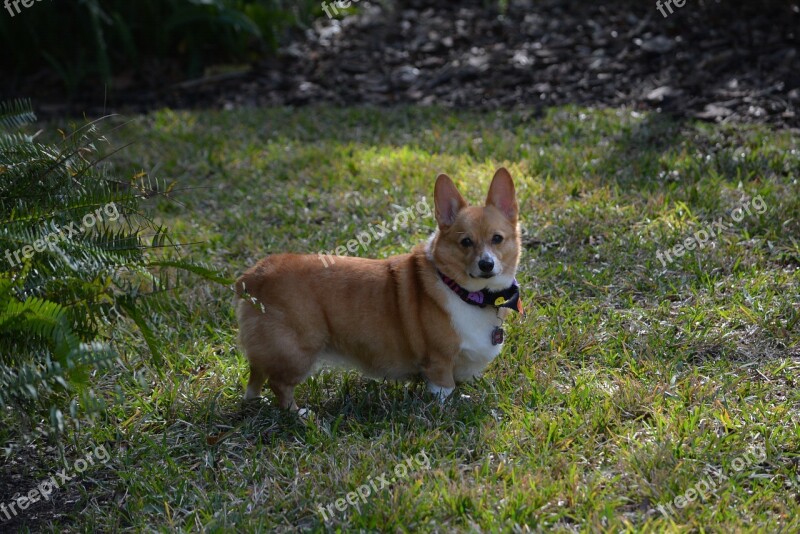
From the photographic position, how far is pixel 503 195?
4023 mm

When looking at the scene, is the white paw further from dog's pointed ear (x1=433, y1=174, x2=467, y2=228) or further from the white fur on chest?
dog's pointed ear (x1=433, y1=174, x2=467, y2=228)

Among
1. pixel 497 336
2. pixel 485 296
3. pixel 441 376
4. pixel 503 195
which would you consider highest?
pixel 503 195

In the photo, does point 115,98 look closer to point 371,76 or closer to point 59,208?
point 371,76

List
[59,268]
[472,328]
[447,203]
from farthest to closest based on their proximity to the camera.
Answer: [447,203] < [472,328] < [59,268]

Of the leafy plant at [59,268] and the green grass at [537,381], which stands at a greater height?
the leafy plant at [59,268]

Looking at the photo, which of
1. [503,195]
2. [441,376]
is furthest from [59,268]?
[503,195]

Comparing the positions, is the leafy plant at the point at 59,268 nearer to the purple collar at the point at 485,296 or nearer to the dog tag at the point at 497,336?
the purple collar at the point at 485,296

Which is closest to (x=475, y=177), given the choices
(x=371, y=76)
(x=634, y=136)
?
(x=634, y=136)

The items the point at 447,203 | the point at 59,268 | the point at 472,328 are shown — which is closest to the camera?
the point at 59,268

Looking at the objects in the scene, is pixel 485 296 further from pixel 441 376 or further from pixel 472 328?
pixel 441 376

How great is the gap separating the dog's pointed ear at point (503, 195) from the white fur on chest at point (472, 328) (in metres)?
0.50

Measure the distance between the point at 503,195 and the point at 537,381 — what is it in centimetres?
91

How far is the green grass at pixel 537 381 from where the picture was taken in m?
3.17

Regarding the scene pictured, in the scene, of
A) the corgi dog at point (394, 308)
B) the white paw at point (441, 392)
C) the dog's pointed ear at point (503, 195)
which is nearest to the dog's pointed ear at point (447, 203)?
the corgi dog at point (394, 308)
